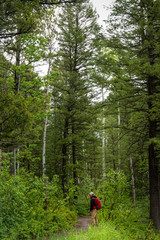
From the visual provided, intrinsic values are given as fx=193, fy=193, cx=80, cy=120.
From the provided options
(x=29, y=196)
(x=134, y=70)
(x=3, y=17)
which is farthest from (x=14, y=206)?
(x=134, y=70)

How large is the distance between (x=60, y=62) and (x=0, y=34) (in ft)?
29.0

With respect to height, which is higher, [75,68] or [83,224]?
[75,68]

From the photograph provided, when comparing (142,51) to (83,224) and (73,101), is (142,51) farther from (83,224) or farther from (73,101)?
(83,224)

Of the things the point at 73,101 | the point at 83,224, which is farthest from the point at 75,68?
the point at 83,224

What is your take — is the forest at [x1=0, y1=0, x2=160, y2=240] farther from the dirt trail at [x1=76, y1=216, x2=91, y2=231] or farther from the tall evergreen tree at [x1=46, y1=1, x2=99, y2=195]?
the dirt trail at [x1=76, y1=216, x2=91, y2=231]

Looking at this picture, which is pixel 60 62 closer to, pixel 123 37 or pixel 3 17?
pixel 123 37

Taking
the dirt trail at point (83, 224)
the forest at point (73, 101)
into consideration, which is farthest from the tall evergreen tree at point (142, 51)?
the dirt trail at point (83, 224)

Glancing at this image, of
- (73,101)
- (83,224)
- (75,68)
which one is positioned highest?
(75,68)

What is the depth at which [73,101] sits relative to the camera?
512 inches

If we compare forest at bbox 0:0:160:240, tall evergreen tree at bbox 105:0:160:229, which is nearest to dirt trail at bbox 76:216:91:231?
forest at bbox 0:0:160:240

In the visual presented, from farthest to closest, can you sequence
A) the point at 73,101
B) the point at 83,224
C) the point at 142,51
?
the point at 73,101 → the point at 83,224 → the point at 142,51

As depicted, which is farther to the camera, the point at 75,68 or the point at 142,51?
the point at 75,68

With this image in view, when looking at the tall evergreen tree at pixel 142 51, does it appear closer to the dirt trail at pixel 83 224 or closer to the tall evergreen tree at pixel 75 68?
the dirt trail at pixel 83 224

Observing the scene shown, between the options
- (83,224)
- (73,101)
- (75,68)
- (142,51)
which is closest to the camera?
(142,51)
